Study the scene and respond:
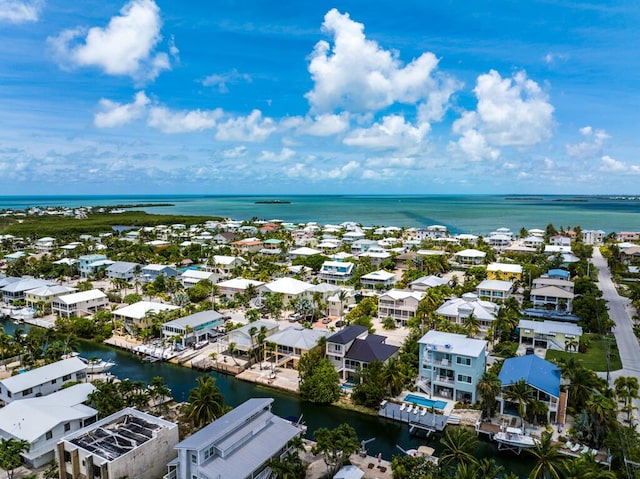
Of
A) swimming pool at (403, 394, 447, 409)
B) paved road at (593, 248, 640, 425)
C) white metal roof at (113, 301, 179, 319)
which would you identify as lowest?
swimming pool at (403, 394, 447, 409)

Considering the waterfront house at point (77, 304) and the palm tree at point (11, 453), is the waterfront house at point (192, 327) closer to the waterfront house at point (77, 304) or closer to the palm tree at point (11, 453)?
the waterfront house at point (77, 304)

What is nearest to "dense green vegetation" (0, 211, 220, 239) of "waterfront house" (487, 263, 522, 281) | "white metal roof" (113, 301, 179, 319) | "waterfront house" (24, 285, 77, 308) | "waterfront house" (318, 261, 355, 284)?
"waterfront house" (24, 285, 77, 308)

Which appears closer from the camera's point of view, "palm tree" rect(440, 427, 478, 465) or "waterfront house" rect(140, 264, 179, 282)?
"palm tree" rect(440, 427, 478, 465)

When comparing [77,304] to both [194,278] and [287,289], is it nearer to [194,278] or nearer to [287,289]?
[194,278]

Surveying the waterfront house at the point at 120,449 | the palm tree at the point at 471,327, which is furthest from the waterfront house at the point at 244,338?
the palm tree at the point at 471,327

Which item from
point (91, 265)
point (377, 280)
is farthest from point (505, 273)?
point (91, 265)

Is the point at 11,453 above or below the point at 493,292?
below

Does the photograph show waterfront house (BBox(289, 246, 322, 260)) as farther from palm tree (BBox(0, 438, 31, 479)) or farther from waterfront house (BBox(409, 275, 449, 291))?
palm tree (BBox(0, 438, 31, 479))
